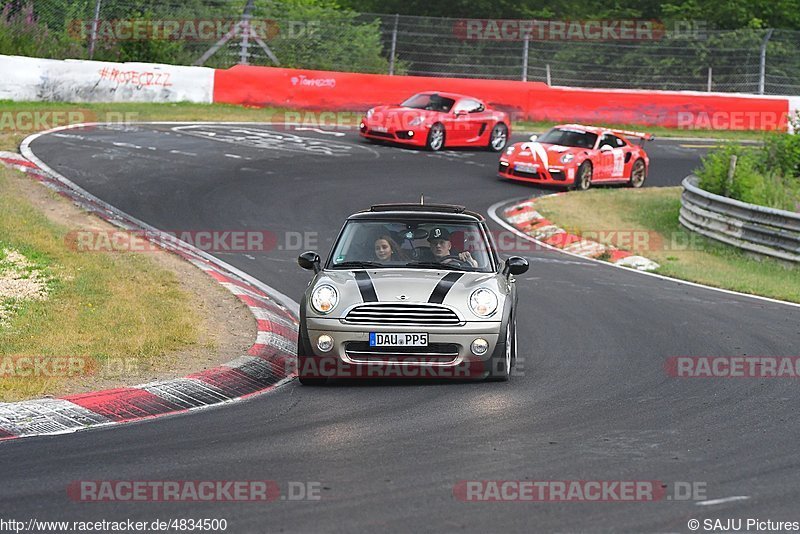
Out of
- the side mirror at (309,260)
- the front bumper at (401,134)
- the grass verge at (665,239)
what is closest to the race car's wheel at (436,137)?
the front bumper at (401,134)

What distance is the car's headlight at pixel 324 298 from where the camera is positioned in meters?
9.50

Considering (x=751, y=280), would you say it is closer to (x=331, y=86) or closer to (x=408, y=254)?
(x=408, y=254)

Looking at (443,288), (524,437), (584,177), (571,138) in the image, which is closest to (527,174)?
(584,177)

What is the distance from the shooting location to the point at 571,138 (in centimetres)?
2392

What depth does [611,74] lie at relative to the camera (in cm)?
3403

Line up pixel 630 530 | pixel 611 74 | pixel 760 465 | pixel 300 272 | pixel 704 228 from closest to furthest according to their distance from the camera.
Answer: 1. pixel 630 530
2. pixel 760 465
3. pixel 300 272
4. pixel 704 228
5. pixel 611 74

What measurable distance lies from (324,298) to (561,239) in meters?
9.70

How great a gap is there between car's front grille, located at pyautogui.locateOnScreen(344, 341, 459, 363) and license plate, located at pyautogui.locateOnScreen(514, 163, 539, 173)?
1429 centimetres

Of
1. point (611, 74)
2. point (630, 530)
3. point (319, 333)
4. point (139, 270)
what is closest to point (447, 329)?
point (319, 333)

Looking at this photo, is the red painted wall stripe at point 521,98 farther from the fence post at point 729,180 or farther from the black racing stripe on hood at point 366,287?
the black racing stripe on hood at point 366,287

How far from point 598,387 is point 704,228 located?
34.1 ft

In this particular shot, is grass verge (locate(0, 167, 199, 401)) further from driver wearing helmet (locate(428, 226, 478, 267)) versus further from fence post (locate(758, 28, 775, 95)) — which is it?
fence post (locate(758, 28, 775, 95))

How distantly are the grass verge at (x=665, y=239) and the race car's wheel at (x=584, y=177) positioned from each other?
10.3 inches

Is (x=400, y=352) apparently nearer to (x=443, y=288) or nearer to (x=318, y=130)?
(x=443, y=288)
